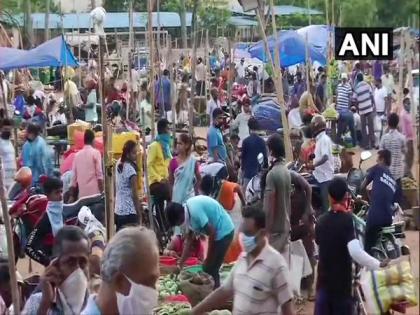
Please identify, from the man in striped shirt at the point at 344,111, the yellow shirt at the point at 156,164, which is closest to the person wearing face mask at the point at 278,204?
the yellow shirt at the point at 156,164

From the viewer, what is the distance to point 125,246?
462cm

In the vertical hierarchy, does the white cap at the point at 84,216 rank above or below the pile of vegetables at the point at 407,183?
above

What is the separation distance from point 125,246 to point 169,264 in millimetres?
4923

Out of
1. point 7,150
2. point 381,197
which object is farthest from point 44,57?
point 381,197

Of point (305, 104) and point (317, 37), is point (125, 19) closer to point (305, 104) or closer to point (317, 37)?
point (317, 37)

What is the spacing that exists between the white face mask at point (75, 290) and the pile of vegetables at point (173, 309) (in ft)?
8.12

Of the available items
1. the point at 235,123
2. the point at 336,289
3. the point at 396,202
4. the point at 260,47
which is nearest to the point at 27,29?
the point at 260,47

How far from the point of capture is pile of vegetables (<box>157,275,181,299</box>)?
8474 millimetres

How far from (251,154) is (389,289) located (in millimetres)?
A: 7030

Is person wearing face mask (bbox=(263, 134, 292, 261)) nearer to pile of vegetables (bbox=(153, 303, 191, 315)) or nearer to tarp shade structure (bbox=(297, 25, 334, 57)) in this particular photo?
pile of vegetables (bbox=(153, 303, 191, 315))

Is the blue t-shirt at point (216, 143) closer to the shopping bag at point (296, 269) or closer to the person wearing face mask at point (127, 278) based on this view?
the shopping bag at point (296, 269)

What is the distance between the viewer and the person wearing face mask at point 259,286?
6.14 metres

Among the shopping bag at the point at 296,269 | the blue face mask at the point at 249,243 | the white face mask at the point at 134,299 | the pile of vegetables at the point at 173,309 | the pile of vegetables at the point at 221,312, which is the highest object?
the white face mask at the point at 134,299

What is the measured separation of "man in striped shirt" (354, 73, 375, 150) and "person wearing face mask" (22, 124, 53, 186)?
8881mm
